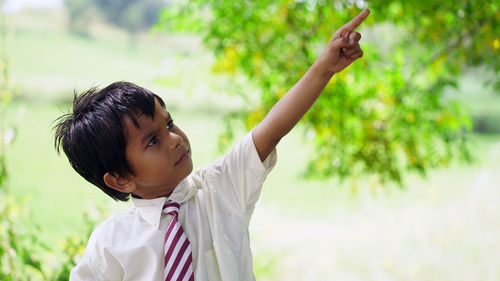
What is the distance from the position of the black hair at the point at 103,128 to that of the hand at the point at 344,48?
0.99ft

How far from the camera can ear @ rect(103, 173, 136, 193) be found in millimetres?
866

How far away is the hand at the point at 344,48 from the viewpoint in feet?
2.59

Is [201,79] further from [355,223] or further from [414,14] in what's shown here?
[355,223]

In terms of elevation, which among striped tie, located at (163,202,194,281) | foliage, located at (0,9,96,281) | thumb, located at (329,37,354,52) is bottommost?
foliage, located at (0,9,96,281)

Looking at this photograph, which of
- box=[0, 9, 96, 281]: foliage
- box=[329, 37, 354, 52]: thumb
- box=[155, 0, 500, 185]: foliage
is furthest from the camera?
box=[155, 0, 500, 185]: foliage

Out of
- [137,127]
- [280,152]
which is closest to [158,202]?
[137,127]

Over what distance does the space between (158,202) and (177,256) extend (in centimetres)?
11

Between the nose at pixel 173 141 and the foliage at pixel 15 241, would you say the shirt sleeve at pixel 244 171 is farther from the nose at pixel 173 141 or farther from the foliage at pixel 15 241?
the foliage at pixel 15 241

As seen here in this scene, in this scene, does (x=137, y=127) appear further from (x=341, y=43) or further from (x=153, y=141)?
(x=341, y=43)

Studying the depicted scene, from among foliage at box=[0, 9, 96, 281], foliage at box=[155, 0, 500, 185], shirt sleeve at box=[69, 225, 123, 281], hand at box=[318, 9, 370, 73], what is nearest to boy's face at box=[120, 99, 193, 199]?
shirt sleeve at box=[69, 225, 123, 281]

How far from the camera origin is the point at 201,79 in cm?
196

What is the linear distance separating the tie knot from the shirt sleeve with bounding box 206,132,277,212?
8cm

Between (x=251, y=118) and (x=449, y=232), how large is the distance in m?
2.01

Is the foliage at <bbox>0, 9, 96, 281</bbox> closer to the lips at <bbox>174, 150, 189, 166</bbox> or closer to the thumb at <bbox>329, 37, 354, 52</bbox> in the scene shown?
the lips at <bbox>174, 150, 189, 166</bbox>
